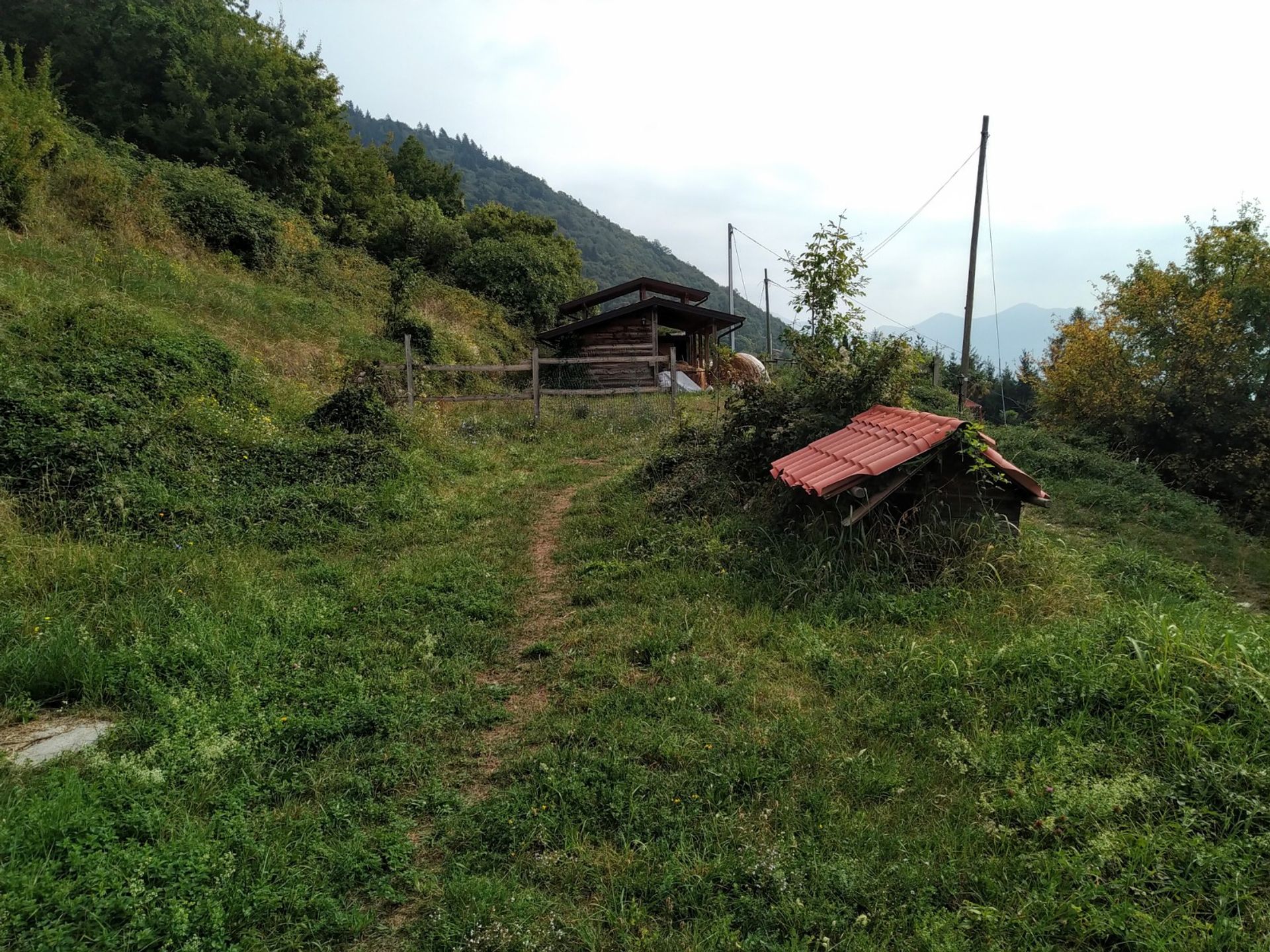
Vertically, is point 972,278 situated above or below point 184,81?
below

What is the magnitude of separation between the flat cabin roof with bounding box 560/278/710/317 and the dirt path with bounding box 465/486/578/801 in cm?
2061

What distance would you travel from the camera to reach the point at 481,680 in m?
4.41

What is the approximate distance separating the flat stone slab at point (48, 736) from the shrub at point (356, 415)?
22.2 ft

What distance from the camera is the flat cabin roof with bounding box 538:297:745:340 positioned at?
75.4 feet

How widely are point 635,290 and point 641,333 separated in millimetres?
3866

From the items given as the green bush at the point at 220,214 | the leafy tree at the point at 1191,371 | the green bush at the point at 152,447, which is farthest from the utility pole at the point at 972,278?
the green bush at the point at 220,214

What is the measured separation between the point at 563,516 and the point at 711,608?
11.2ft

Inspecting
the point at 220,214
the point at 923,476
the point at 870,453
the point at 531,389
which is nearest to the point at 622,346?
the point at 531,389

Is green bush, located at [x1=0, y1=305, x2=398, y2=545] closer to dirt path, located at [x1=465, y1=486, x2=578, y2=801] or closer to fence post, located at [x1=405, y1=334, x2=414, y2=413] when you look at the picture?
dirt path, located at [x1=465, y1=486, x2=578, y2=801]

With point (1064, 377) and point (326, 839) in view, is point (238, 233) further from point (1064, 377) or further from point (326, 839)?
point (1064, 377)

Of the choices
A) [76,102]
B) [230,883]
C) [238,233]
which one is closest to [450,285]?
[238,233]

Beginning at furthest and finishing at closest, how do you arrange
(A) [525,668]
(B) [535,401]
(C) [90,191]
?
(B) [535,401]
(C) [90,191]
(A) [525,668]

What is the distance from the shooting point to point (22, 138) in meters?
11.1

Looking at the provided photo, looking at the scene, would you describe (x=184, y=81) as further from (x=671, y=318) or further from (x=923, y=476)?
(x=923, y=476)
